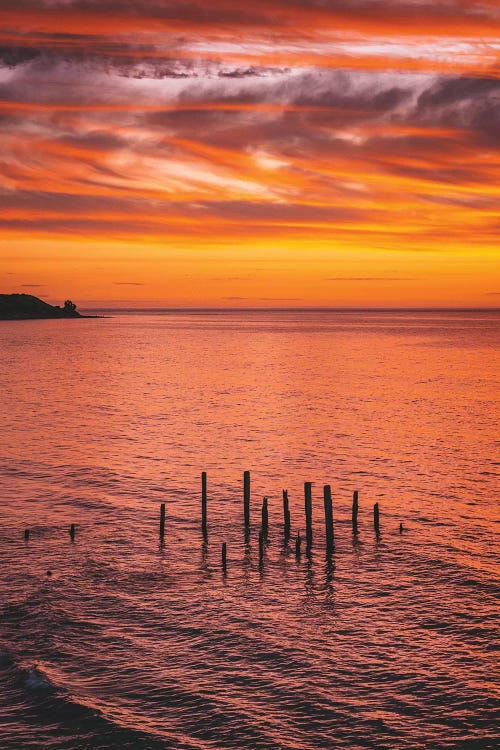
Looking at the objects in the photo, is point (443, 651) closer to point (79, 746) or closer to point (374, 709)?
point (374, 709)

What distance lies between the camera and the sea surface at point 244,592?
1892 cm

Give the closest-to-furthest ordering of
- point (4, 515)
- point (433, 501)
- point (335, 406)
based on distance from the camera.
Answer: point (4, 515)
point (433, 501)
point (335, 406)

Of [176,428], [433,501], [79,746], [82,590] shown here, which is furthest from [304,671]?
[176,428]

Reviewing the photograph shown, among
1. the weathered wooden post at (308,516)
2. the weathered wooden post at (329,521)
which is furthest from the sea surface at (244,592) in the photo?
the weathered wooden post at (329,521)

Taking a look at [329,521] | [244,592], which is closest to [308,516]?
[329,521]

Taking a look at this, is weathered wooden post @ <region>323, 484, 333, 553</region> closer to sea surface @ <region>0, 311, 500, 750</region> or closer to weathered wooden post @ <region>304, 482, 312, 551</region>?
Result: sea surface @ <region>0, 311, 500, 750</region>

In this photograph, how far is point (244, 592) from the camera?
26672 millimetres

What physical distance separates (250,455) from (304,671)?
98.0 feet

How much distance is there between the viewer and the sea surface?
1892 centimetres

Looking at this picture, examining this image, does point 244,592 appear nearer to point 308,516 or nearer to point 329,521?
point 329,521

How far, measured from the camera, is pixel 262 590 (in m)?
26.9

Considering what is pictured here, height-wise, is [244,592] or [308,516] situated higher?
[308,516]

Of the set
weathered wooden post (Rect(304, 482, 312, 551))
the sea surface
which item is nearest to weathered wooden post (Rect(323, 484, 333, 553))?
the sea surface

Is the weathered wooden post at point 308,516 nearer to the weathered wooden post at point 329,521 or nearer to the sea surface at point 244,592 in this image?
the sea surface at point 244,592
